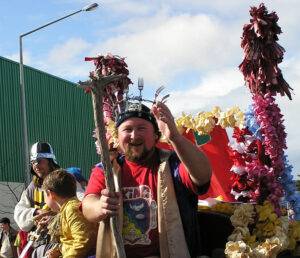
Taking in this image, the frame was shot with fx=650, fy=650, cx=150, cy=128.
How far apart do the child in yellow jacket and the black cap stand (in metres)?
0.76

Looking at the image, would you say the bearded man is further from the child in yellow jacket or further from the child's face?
the child's face

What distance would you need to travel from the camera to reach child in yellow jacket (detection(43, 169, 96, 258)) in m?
4.44

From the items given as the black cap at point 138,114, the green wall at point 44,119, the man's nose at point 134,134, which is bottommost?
the man's nose at point 134,134

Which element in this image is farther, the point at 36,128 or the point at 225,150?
the point at 36,128

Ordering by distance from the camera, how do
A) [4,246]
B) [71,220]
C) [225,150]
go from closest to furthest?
[71,220] < [225,150] < [4,246]

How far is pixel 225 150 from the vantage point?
5957 mm

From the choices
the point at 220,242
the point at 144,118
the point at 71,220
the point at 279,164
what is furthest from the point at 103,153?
the point at 279,164

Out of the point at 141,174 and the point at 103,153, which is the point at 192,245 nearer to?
the point at 141,174

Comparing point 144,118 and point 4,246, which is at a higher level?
point 144,118

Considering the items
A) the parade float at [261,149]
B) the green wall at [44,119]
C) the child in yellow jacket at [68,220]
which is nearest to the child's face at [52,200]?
the child in yellow jacket at [68,220]

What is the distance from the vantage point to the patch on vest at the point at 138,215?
413cm

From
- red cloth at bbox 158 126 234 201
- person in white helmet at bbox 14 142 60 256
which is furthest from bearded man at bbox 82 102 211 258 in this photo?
person in white helmet at bbox 14 142 60 256

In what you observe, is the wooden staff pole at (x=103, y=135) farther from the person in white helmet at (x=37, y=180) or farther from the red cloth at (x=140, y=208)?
the person in white helmet at (x=37, y=180)

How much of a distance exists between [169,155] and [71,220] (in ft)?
2.92
